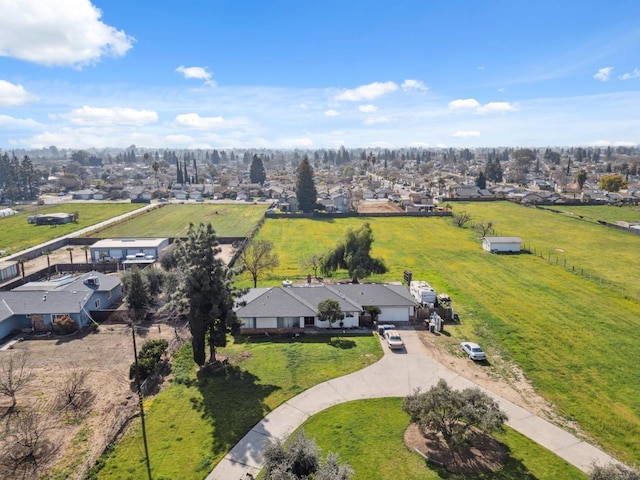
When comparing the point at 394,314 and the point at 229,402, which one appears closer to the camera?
the point at 229,402

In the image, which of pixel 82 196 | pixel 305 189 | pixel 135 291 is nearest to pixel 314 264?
pixel 135 291

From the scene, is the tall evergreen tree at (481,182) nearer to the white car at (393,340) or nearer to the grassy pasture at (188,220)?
the grassy pasture at (188,220)

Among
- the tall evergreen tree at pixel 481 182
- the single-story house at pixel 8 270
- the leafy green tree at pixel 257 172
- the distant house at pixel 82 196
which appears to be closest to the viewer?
the single-story house at pixel 8 270

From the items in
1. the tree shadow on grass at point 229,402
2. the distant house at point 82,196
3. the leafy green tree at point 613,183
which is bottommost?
the tree shadow on grass at point 229,402

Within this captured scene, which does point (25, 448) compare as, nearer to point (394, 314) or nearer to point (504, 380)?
point (394, 314)

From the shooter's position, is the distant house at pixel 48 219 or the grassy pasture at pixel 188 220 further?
the distant house at pixel 48 219

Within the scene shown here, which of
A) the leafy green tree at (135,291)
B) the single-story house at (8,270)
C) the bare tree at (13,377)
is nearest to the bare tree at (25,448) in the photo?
the bare tree at (13,377)
